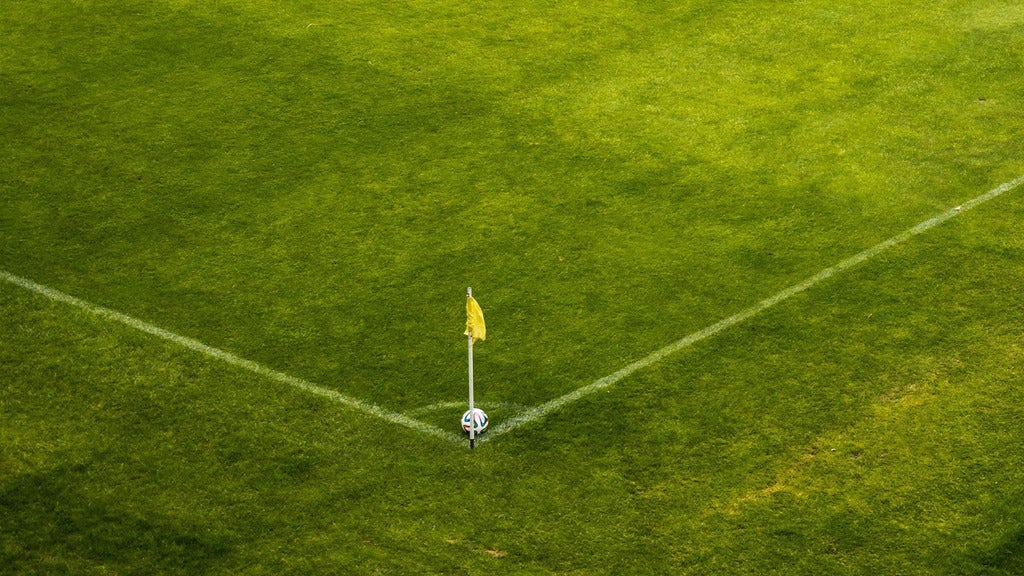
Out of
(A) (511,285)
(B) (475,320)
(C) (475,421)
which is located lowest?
(C) (475,421)

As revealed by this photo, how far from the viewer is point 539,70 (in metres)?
13.6

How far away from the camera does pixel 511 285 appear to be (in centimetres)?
1030

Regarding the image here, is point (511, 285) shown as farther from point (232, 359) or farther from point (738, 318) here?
point (232, 359)

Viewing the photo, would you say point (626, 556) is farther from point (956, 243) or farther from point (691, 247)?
point (956, 243)

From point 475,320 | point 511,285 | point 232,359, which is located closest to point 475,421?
point 475,320

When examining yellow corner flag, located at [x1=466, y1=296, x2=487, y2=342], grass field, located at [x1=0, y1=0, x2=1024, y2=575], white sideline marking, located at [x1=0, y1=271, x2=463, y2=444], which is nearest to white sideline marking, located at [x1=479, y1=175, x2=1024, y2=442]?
grass field, located at [x1=0, y1=0, x2=1024, y2=575]

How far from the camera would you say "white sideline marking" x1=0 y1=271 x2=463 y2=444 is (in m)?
8.90

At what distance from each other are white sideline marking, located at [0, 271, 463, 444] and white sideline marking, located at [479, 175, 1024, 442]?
541mm

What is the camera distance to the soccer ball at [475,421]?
8648mm

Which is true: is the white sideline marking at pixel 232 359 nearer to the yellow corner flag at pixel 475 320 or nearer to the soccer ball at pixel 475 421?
the soccer ball at pixel 475 421

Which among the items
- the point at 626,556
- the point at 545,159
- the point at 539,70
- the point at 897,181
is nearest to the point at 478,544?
the point at 626,556

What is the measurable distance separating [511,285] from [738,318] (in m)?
1.92

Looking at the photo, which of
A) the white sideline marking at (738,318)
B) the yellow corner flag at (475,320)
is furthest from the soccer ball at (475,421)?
the yellow corner flag at (475,320)

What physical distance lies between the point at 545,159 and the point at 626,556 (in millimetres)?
5193
